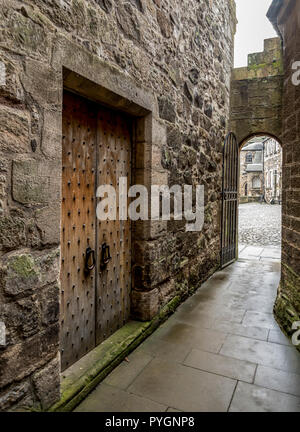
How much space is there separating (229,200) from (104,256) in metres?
3.71

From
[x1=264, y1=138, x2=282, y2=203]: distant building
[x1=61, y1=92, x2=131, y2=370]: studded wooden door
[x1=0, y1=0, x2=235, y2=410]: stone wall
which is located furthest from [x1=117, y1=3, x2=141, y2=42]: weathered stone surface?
[x1=264, y1=138, x2=282, y2=203]: distant building

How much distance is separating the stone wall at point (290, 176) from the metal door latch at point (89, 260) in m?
1.86

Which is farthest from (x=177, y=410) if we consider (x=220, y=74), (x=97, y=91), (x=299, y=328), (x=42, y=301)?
(x=220, y=74)

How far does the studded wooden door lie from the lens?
2102mm

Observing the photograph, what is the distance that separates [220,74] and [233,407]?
4700mm

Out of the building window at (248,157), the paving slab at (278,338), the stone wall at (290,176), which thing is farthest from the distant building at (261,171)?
the paving slab at (278,338)

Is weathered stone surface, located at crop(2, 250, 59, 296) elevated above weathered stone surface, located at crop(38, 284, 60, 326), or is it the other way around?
weathered stone surface, located at crop(2, 250, 59, 296)

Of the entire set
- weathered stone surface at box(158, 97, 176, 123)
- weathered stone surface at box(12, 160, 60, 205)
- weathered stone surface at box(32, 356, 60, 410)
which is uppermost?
weathered stone surface at box(158, 97, 176, 123)

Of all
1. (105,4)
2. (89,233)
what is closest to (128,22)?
(105,4)

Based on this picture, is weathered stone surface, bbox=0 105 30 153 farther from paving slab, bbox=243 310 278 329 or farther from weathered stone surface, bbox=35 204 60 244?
Answer: paving slab, bbox=243 310 278 329

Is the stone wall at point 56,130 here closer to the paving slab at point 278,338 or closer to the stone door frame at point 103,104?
the stone door frame at point 103,104

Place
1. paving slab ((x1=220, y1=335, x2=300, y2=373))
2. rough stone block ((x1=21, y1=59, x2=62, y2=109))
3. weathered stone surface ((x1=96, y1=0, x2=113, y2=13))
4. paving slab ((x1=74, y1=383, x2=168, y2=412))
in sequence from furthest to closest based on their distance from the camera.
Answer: paving slab ((x1=220, y1=335, x2=300, y2=373))
weathered stone surface ((x1=96, y1=0, x2=113, y2=13))
paving slab ((x1=74, y1=383, x2=168, y2=412))
rough stone block ((x1=21, y1=59, x2=62, y2=109))

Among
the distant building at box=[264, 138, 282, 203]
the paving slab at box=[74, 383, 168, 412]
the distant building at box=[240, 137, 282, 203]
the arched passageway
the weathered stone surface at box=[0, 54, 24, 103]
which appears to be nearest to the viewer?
the weathered stone surface at box=[0, 54, 24, 103]

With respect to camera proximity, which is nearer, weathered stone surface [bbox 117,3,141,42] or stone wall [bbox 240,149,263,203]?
Result: weathered stone surface [bbox 117,3,141,42]
